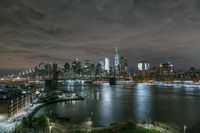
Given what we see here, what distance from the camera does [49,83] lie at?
112 meters

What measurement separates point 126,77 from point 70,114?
6067 inches

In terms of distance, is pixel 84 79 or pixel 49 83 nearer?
pixel 49 83

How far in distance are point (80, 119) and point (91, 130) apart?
14603mm

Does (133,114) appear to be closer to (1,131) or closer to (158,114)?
(158,114)

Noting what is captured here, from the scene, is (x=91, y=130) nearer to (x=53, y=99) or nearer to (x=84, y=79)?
(x=53, y=99)

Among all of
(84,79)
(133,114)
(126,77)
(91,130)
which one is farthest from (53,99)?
(126,77)

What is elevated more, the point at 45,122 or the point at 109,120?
the point at 45,122

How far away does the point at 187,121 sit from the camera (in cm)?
3222

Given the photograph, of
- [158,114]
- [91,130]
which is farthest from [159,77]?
[91,130]

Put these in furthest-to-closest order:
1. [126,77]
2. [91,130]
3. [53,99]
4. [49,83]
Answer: [126,77]
[49,83]
[53,99]
[91,130]

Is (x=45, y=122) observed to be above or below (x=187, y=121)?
above

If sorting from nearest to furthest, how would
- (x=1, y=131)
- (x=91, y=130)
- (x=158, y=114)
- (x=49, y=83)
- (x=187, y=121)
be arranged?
(x=1, y=131), (x=91, y=130), (x=187, y=121), (x=158, y=114), (x=49, y=83)

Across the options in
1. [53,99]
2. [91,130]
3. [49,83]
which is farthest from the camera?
[49,83]

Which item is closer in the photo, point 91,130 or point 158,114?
point 91,130
